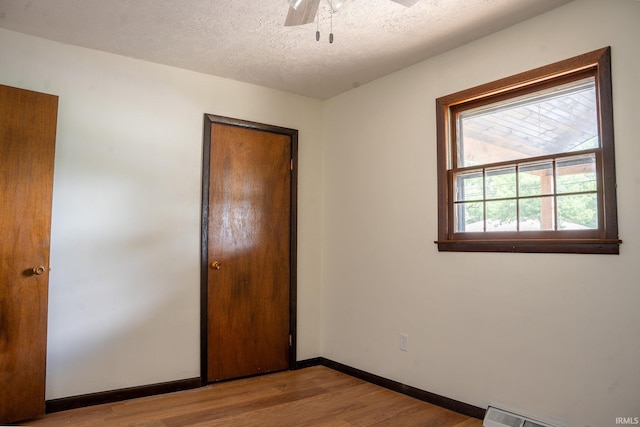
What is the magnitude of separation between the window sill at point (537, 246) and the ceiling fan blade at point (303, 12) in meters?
1.72

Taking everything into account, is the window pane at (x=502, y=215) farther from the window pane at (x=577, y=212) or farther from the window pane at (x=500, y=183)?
the window pane at (x=577, y=212)

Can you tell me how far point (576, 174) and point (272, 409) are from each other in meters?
2.35

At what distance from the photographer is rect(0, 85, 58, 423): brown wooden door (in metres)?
2.61

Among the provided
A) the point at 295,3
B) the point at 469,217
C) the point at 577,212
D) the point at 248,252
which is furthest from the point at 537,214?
the point at 248,252

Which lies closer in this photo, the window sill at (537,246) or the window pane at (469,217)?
the window sill at (537,246)

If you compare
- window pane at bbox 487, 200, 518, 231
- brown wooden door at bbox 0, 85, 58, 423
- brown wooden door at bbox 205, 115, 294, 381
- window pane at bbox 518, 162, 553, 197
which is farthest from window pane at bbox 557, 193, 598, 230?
brown wooden door at bbox 0, 85, 58, 423

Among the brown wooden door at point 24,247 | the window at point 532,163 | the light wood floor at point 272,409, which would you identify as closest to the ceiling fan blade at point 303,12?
the window at point 532,163

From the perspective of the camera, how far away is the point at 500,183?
9.14 ft

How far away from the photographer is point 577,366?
7.65ft

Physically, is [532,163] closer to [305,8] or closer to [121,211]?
[305,8]

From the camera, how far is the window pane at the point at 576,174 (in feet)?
7.80

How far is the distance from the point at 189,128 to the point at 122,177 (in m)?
0.64

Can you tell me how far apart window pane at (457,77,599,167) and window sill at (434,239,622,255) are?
1.72ft

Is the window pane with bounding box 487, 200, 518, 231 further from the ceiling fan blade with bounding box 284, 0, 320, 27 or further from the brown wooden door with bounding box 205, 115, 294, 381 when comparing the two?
the brown wooden door with bounding box 205, 115, 294, 381
